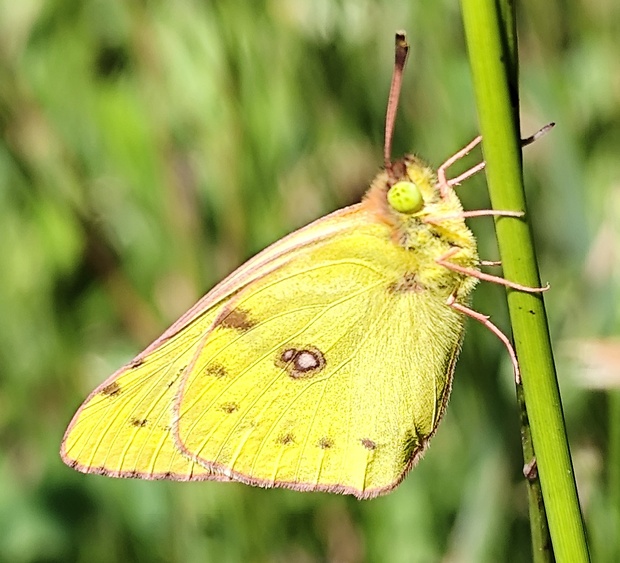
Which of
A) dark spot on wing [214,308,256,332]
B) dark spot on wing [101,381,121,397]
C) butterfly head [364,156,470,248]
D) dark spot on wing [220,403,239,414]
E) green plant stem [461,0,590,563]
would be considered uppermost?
butterfly head [364,156,470,248]

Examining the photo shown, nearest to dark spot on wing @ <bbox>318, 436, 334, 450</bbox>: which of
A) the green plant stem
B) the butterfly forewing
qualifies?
the butterfly forewing

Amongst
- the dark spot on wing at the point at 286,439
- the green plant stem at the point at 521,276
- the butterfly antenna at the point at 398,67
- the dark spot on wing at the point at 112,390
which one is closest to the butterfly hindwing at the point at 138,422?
the dark spot on wing at the point at 112,390

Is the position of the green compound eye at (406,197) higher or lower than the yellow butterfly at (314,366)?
higher

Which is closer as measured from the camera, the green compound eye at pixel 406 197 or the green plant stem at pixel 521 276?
the green plant stem at pixel 521 276

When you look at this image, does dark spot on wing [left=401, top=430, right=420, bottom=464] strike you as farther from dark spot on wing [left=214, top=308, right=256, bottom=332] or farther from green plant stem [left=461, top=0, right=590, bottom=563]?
green plant stem [left=461, top=0, right=590, bottom=563]

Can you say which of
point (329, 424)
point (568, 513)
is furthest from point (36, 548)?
point (568, 513)

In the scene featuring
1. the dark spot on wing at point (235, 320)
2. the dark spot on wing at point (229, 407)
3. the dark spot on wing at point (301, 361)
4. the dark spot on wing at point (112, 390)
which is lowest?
the dark spot on wing at point (229, 407)

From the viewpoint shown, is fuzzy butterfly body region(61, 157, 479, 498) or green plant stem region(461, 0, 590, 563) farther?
fuzzy butterfly body region(61, 157, 479, 498)

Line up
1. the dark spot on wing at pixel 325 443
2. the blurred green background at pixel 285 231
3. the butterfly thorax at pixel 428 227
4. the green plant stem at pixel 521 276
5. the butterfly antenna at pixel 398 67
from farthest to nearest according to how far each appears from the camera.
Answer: the blurred green background at pixel 285 231 → the dark spot on wing at pixel 325 443 → the butterfly thorax at pixel 428 227 → the butterfly antenna at pixel 398 67 → the green plant stem at pixel 521 276

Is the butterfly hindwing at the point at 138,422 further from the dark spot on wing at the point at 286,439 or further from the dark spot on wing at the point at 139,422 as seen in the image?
the dark spot on wing at the point at 286,439
